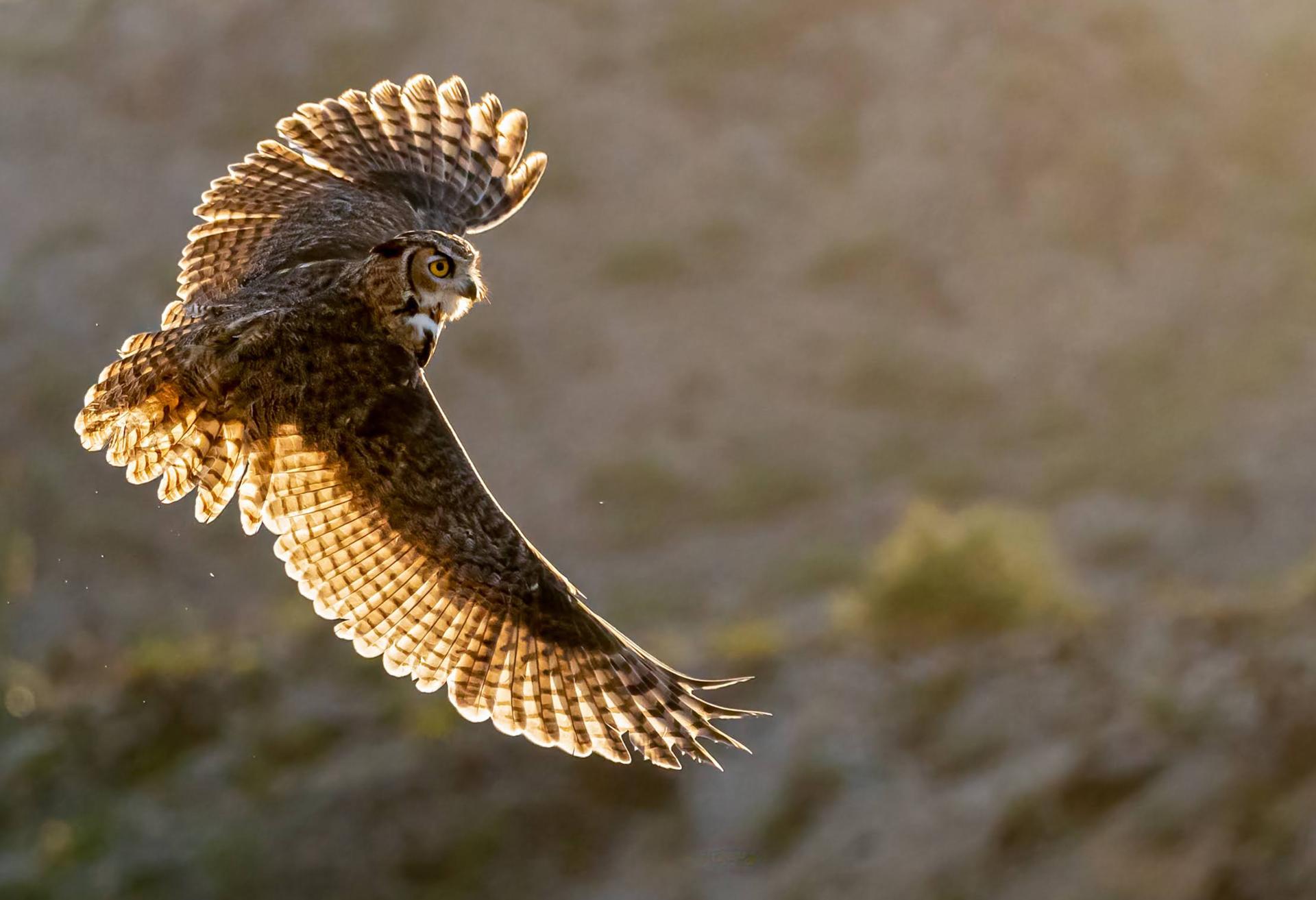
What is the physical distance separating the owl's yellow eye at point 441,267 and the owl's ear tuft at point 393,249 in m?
0.10

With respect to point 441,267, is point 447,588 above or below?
below

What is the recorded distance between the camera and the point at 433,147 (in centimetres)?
671

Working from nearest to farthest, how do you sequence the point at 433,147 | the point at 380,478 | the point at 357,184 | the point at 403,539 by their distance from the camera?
the point at 380,478, the point at 403,539, the point at 357,184, the point at 433,147

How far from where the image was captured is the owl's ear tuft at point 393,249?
5250 millimetres

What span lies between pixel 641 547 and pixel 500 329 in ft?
14.3

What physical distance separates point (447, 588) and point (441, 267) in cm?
104

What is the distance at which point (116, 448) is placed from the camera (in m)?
5.41

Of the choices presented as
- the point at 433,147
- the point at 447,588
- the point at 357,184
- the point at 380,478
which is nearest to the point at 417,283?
the point at 380,478

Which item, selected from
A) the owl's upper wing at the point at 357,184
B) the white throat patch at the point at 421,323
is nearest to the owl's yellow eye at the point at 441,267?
the white throat patch at the point at 421,323

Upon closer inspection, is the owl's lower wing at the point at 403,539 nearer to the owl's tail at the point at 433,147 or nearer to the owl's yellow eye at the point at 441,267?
the owl's yellow eye at the point at 441,267

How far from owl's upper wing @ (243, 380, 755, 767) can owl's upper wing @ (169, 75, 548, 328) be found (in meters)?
0.73

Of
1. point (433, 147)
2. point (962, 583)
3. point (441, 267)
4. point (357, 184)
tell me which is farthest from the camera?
point (962, 583)

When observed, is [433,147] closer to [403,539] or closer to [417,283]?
[417,283]

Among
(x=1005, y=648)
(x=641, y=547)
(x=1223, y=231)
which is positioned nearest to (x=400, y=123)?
(x=1005, y=648)
